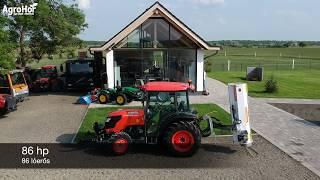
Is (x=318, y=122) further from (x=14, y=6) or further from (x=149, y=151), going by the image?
(x=14, y=6)

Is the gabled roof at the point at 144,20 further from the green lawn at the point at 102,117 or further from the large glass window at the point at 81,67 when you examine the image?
the green lawn at the point at 102,117

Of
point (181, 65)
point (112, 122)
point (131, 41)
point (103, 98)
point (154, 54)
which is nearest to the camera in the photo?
point (112, 122)

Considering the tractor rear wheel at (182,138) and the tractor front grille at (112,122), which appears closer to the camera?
the tractor rear wheel at (182,138)

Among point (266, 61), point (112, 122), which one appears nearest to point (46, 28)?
point (112, 122)

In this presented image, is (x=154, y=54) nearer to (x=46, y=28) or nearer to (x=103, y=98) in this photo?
(x=103, y=98)

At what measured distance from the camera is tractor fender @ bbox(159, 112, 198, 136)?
465 inches

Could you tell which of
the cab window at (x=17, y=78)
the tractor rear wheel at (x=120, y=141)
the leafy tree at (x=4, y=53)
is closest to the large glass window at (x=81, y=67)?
the cab window at (x=17, y=78)

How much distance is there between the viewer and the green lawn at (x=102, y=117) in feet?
48.6

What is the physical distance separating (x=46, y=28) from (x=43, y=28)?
304 millimetres

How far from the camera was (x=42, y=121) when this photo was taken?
17.8 meters

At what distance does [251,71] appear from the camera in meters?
34.7

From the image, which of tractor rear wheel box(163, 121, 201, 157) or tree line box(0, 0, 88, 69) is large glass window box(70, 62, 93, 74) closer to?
tree line box(0, 0, 88, 69)

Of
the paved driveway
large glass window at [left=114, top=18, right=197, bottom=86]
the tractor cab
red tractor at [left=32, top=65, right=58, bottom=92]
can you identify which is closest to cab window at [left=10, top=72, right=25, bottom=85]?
the paved driveway

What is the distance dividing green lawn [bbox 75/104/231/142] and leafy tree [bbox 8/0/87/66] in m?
15.7
